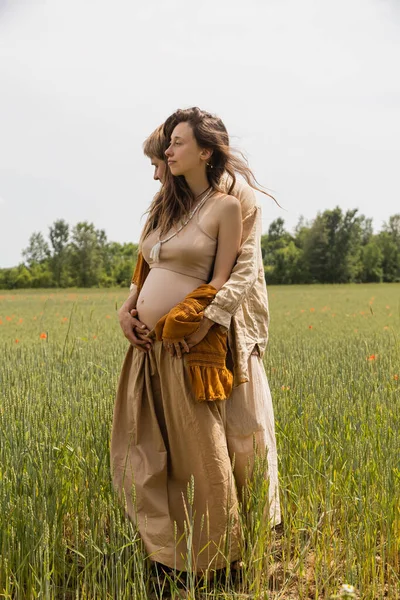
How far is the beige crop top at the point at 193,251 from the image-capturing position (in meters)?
2.57

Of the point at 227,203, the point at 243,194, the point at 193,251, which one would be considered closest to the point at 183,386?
the point at 193,251

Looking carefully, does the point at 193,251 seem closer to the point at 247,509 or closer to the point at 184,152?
the point at 184,152

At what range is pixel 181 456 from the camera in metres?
2.55

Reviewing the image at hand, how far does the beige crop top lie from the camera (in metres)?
2.57

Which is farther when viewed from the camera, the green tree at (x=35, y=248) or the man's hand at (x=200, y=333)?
the green tree at (x=35, y=248)

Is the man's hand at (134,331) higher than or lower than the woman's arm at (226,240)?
lower

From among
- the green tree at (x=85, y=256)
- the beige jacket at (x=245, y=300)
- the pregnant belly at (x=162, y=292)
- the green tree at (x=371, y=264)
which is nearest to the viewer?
the beige jacket at (x=245, y=300)

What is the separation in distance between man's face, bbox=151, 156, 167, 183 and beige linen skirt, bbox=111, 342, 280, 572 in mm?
756

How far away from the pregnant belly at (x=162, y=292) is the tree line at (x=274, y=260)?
48.1 m

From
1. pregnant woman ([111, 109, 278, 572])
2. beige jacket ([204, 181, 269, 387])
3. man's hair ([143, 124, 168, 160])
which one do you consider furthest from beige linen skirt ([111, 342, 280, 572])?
man's hair ([143, 124, 168, 160])

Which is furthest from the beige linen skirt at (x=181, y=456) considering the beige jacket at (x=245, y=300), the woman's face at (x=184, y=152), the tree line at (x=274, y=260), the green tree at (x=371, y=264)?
the green tree at (x=371, y=264)

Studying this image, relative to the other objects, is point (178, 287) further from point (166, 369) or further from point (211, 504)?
point (211, 504)

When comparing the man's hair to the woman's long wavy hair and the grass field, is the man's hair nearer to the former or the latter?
the woman's long wavy hair

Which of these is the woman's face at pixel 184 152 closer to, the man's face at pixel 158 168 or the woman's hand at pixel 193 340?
the man's face at pixel 158 168
